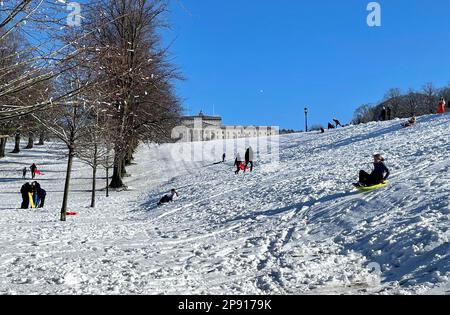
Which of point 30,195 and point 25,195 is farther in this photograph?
point 30,195

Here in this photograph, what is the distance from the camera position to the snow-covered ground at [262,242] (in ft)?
19.4

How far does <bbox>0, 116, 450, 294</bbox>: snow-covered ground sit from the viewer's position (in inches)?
232

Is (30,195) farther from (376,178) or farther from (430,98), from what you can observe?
(430,98)

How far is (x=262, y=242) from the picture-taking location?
8484 millimetres

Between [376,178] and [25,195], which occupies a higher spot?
[376,178]

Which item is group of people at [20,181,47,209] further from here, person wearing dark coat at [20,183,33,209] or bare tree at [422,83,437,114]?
bare tree at [422,83,437,114]

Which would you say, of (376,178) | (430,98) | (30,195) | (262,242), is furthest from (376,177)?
(430,98)

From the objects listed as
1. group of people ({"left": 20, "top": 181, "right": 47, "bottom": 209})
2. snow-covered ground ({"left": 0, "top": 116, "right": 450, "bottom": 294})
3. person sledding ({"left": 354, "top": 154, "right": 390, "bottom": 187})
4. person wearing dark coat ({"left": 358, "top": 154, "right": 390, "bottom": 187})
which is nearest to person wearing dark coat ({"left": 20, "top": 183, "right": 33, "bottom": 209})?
group of people ({"left": 20, "top": 181, "right": 47, "bottom": 209})

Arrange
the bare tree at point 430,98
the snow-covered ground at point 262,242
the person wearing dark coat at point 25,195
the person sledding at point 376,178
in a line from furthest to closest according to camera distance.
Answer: the bare tree at point 430,98
the person wearing dark coat at point 25,195
the person sledding at point 376,178
the snow-covered ground at point 262,242

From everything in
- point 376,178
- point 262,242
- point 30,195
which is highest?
point 376,178

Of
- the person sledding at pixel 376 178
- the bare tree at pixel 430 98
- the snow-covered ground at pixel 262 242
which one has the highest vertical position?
the bare tree at pixel 430 98

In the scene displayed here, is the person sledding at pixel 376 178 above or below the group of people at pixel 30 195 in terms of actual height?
above

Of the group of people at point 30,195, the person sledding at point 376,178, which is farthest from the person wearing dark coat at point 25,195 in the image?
the person sledding at point 376,178

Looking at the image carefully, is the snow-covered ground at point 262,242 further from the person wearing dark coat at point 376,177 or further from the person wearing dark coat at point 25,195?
the person wearing dark coat at point 25,195
